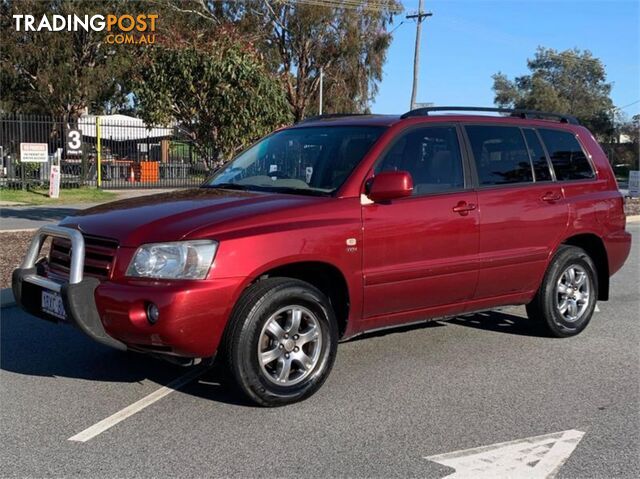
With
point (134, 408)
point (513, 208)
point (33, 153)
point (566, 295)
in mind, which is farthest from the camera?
point (33, 153)

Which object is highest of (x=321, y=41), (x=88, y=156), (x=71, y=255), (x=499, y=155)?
Answer: (x=321, y=41)

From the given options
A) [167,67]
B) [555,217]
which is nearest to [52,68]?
[167,67]

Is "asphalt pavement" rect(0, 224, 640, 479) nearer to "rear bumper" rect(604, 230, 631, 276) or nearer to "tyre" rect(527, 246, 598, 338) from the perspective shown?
"tyre" rect(527, 246, 598, 338)

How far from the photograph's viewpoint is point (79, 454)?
371 centimetres

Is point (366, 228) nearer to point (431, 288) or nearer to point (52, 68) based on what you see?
point (431, 288)

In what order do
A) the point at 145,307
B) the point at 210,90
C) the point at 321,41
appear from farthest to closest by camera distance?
the point at 321,41
the point at 210,90
the point at 145,307

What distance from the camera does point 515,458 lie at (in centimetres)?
372

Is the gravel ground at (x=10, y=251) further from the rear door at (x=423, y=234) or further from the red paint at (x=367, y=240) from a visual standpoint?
the rear door at (x=423, y=234)

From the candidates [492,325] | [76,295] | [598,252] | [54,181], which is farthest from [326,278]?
[54,181]

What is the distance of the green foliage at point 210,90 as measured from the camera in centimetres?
991

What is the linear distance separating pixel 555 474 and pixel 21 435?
290 centimetres

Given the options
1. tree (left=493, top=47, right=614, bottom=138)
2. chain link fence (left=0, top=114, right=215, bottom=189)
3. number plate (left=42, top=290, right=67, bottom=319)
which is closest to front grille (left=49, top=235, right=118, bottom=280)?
number plate (left=42, top=290, right=67, bottom=319)

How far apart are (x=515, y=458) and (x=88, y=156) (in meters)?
25.2

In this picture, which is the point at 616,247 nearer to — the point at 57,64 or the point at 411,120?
the point at 411,120
